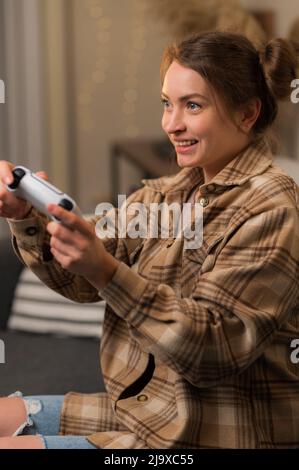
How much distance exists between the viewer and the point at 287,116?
2777 mm

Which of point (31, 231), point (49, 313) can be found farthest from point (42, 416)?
point (49, 313)

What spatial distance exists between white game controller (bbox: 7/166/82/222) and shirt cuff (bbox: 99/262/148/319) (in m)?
0.09

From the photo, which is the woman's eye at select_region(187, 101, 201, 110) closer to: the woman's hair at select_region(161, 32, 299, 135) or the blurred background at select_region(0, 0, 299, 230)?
the woman's hair at select_region(161, 32, 299, 135)

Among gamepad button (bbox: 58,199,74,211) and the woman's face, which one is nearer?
gamepad button (bbox: 58,199,74,211)

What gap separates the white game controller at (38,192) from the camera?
972 millimetres

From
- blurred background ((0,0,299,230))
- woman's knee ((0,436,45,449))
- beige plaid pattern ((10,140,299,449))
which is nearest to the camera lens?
beige plaid pattern ((10,140,299,449))

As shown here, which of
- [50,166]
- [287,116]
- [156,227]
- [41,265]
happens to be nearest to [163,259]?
[156,227]

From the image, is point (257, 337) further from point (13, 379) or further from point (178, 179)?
point (13, 379)

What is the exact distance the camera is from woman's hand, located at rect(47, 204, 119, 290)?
94 cm

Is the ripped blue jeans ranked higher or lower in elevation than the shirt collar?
lower

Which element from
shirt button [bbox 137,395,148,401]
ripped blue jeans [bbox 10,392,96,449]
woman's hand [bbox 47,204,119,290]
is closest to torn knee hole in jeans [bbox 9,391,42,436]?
ripped blue jeans [bbox 10,392,96,449]

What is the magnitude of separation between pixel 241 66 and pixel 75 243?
0.41 m

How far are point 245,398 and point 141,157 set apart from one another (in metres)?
1.99

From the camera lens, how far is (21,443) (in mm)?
1164
